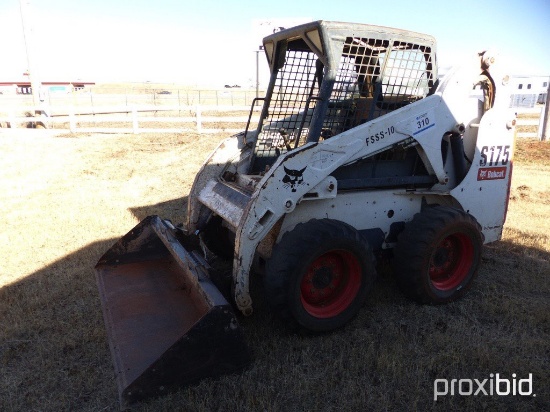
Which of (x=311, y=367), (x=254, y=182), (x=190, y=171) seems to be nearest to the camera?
(x=311, y=367)

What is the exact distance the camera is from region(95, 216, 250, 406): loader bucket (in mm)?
2611

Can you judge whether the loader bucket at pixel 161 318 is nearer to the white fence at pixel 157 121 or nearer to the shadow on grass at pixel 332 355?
the shadow on grass at pixel 332 355

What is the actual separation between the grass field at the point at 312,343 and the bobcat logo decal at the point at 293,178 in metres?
1.05

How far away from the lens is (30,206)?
714 centimetres

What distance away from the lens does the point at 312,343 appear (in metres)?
3.20

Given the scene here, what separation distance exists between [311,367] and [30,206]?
5.96 m

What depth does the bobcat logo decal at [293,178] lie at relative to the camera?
3066mm

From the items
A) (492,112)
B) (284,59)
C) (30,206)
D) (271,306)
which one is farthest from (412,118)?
(30,206)

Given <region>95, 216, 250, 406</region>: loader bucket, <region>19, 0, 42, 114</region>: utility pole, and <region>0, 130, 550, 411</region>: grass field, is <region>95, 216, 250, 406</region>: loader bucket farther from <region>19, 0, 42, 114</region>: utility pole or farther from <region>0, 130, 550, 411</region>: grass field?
<region>19, 0, 42, 114</region>: utility pole

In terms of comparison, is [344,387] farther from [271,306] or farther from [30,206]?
[30,206]

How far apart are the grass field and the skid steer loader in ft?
0.62

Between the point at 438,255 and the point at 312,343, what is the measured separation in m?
1.37

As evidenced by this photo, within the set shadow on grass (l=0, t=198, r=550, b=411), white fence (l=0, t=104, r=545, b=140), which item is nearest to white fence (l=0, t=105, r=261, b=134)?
white fence (l=0, t=104, r=545, b=140)

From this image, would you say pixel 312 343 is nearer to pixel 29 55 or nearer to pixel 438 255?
pixel 438 255
